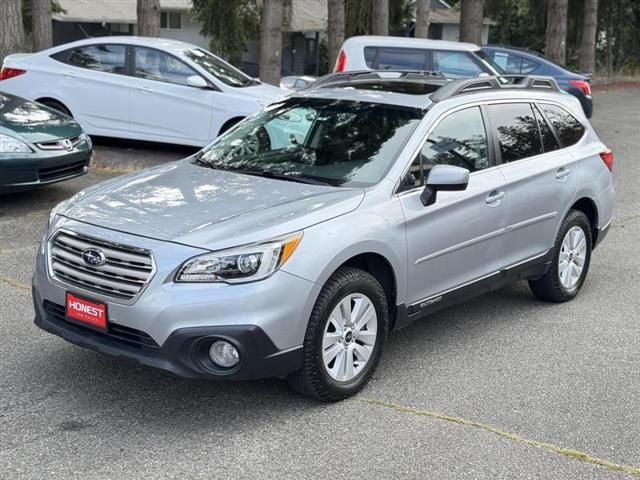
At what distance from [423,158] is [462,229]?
532 millimetres

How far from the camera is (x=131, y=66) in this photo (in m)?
12.5

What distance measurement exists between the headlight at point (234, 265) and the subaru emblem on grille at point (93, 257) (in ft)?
1.54

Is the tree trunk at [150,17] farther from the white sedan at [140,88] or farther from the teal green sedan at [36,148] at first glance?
the teal green sedan at [36,148]

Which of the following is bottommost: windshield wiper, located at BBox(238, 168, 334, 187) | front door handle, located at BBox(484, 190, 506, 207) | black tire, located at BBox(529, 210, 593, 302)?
black tire, located at BBox(529, 210, 593, 302)

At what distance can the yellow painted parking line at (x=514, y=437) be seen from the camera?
175 inches

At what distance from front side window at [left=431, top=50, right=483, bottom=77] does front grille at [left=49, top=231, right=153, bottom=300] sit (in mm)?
10870

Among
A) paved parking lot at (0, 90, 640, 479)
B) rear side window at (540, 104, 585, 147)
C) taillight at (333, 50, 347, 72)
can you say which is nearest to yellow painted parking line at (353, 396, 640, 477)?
paved parking lot at (0, 90, 640, 479)

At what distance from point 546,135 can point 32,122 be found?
538cm

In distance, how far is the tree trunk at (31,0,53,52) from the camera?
1738 cm

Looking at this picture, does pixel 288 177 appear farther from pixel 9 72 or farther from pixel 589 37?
pixel 589 37

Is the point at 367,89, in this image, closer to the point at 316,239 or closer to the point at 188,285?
the point at 316,239

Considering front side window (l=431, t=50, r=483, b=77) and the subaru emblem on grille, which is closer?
the subaru emblem on grille

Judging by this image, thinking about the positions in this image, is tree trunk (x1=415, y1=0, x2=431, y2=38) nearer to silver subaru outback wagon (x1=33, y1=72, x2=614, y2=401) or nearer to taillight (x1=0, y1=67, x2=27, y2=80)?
taillight (x1=0, y1=67, x2=27, y2=80)

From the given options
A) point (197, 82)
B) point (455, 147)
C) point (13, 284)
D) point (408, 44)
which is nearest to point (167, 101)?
point (197, 82)
